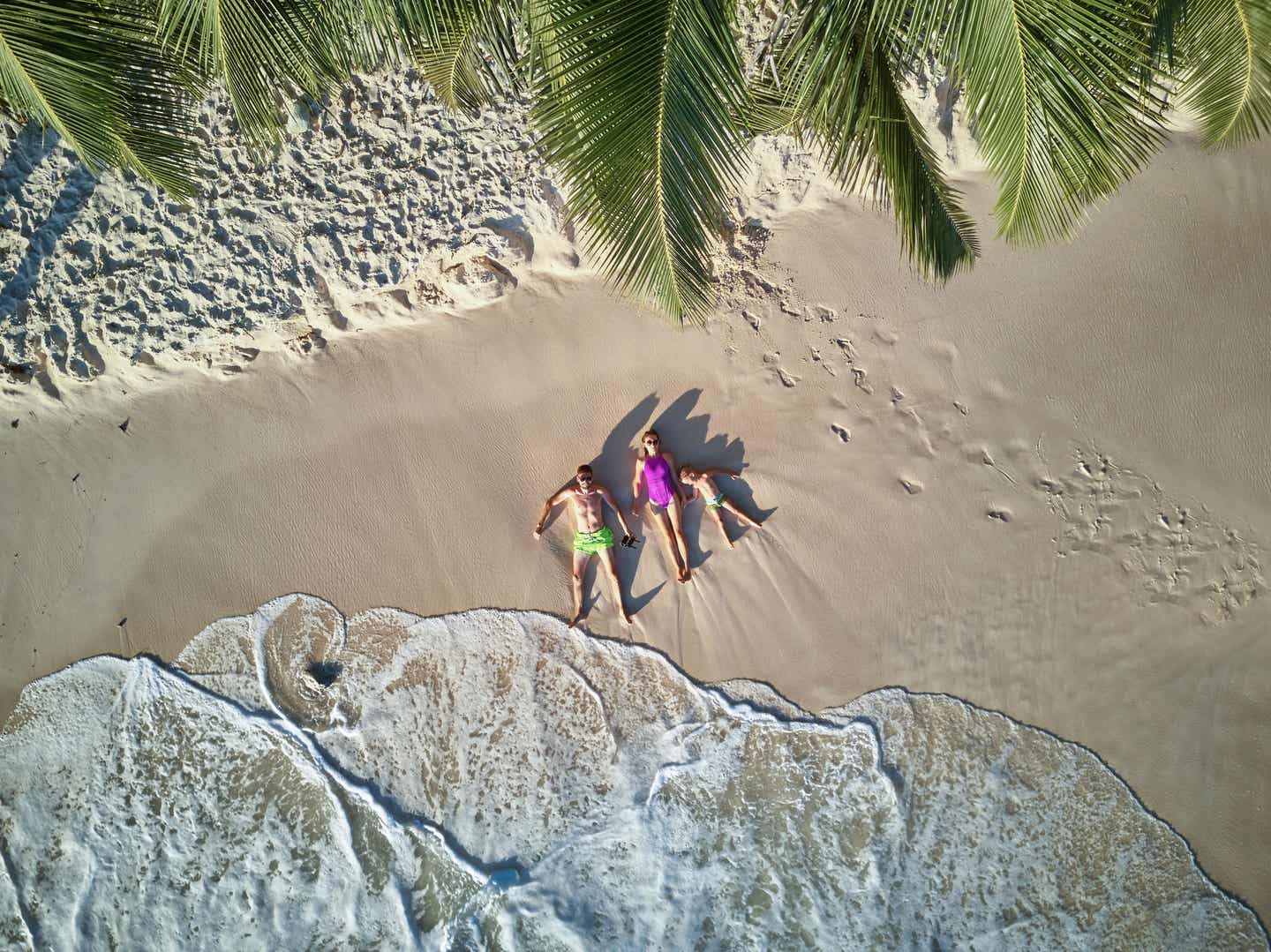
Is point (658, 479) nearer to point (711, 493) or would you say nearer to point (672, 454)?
point (672, 454)

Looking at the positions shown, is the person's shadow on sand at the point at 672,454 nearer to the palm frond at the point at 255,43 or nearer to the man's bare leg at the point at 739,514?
the man's bare leg at the point at 739,514

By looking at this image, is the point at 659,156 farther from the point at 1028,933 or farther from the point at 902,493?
the point at 1028,933

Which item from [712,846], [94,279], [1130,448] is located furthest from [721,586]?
[94,279]

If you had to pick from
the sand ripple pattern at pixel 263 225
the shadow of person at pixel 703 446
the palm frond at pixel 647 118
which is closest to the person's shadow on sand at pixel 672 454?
the shadow of person at pixel 703 446

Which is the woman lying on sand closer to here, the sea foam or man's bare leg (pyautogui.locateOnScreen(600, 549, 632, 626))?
man's bare leg (pyautogui.locateOnScreen(600, 549, 632, 626))

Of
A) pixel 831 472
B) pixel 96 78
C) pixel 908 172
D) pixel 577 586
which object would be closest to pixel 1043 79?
pixel 908 172

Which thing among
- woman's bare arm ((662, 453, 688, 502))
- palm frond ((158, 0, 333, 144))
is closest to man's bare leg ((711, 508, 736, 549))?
woman's bare arm ((662, 453, 688, 502))
